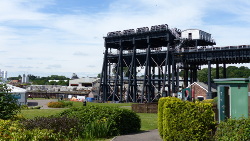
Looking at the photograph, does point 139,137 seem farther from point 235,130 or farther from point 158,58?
point 158,58

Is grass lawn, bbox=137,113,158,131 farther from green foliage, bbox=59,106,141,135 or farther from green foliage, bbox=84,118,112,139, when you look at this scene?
green foliage, bbox=84,118,112,139

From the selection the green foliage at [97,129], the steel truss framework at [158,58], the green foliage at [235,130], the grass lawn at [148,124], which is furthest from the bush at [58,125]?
the steel truss framework at [158,58]

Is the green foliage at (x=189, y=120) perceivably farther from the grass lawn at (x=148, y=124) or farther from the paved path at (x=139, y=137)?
the grass lawn at (x=148, y=124)

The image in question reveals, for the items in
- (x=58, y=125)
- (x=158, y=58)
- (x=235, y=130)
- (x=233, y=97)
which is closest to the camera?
(x=235, y=130)

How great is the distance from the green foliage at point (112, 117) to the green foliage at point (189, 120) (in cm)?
460

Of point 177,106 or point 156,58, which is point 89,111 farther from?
point 156,58

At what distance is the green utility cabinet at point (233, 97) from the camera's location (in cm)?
1098

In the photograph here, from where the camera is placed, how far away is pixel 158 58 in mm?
68625

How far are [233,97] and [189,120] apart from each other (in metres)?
2.28

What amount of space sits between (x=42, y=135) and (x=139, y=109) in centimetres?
2565

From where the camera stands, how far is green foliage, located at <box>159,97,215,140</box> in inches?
426

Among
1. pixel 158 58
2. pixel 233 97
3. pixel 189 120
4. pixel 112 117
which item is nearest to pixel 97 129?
pixel 112 117

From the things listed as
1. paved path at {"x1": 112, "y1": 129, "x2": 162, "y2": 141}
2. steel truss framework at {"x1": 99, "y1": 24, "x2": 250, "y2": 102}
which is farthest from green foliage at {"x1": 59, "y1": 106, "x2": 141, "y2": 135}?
steel truss framework at {"x1": 99, "y1": 24, "x2": 250, "y2": 102}

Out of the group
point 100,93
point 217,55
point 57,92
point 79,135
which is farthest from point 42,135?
point 57,92
